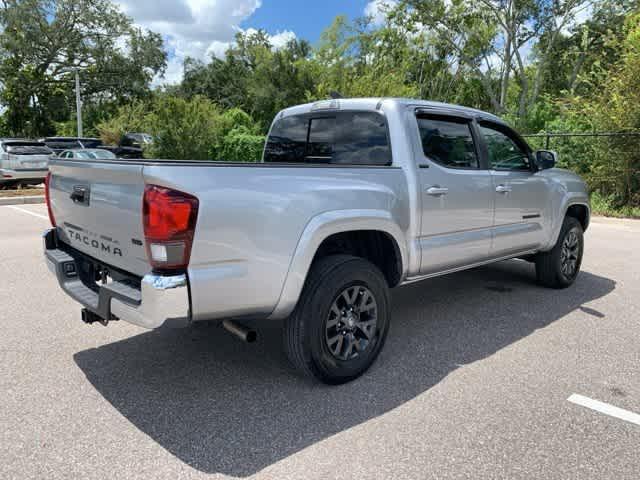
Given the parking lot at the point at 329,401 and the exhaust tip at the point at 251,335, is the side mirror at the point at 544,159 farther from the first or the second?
the exhaust tip at the point at 251,335

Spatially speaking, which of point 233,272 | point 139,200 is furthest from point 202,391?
point 139,200

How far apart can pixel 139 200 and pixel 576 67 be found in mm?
34468

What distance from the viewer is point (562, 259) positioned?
5.55 m

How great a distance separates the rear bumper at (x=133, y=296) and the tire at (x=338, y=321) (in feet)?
2.48

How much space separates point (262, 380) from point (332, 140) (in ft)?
6.44

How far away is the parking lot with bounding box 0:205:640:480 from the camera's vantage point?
2.50m

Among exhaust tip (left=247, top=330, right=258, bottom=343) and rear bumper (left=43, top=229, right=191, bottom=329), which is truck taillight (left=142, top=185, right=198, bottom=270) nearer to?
rear bumper (left=43, top=229, right=191, bottom=329)

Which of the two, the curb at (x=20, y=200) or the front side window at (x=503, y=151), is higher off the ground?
the front side window at (x=503, y=151)

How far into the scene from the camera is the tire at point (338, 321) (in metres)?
3.07

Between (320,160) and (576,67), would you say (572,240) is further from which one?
(576,67)

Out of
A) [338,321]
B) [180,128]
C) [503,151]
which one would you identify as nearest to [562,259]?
[503,151]

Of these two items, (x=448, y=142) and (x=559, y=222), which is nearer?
(x=448, y=142)

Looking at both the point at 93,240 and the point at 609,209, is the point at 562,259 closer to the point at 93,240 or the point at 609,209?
the point at 93,240

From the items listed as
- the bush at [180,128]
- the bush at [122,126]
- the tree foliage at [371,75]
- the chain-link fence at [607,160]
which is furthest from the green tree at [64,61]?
the chain-link fence at [607,160]
